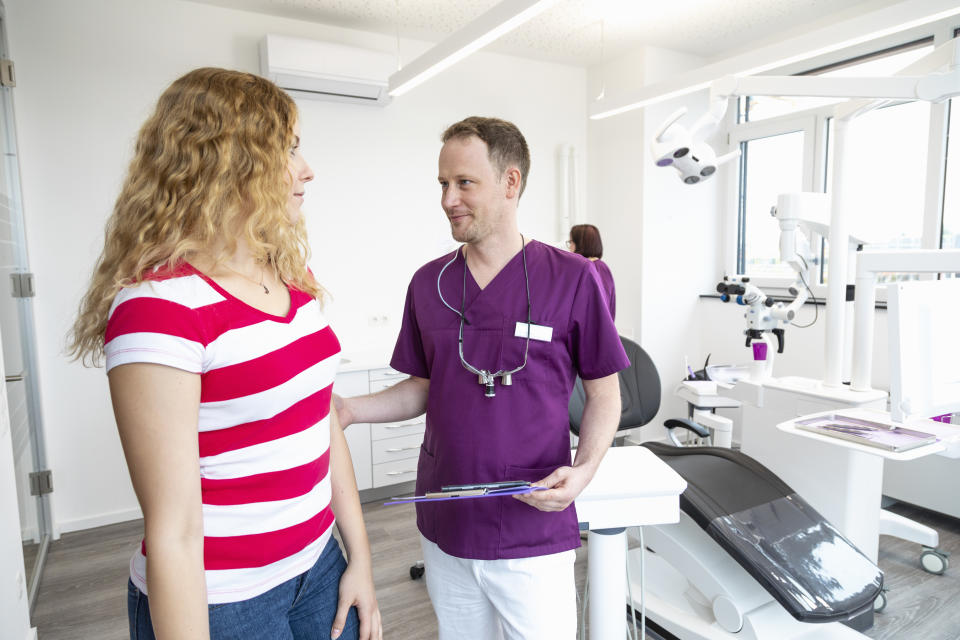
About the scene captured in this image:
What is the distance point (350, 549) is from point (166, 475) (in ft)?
1.39

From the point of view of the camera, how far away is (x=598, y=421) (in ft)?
4.25

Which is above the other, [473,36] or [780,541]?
[473,36]

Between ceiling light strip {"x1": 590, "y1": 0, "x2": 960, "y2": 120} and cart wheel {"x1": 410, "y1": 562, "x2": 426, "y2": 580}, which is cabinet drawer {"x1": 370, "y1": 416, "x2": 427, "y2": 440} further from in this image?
ceiling light strip {"x1": 590, "y1": 0, "x2": 960, "y2": 120}

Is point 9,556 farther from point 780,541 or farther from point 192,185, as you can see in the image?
point 780,541

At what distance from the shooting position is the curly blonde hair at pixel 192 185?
30.9 inches

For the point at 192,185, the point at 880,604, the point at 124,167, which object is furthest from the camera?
the point at 124,167

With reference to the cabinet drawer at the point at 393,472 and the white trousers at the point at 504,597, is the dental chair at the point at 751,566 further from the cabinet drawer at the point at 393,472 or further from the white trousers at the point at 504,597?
the cabinet drawer at the point at 393,472

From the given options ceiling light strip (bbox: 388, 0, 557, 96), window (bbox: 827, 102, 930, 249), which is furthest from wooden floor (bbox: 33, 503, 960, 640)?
ceiling light strip (bbox: 388, 0, 557, 96)

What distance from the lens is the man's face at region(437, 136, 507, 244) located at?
4.21 ft

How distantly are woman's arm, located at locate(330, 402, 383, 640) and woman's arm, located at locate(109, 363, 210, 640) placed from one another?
274 millimetres

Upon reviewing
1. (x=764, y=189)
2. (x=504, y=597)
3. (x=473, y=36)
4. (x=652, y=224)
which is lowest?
(x=504, y=597)

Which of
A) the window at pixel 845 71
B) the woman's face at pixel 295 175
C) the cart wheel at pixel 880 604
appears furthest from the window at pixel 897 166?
the woman's face at pixel 295 175

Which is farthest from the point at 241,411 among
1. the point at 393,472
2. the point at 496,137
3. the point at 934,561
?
the point at 934,561

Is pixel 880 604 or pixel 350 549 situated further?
pixel 880 604
